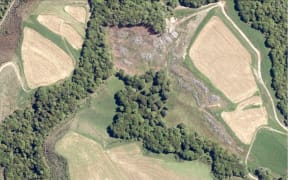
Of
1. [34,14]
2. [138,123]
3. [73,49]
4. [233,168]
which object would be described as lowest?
[233,168]

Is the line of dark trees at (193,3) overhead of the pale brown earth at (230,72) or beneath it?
overhead

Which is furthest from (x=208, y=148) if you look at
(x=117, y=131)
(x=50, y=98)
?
(x=50, y=98)

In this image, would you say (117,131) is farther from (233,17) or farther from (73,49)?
(233,17)

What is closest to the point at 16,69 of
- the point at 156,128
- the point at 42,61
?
the point at 42,61

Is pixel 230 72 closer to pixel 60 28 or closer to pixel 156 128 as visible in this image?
pixel 156 128

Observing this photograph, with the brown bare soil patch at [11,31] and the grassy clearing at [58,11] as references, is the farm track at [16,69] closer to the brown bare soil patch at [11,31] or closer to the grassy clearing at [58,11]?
the brown bare soil patch at [11,31]

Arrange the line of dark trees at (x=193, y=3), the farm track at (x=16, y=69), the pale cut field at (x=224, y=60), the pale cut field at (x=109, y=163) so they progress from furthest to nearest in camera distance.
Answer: the line of dark trees at (x=193, y=3)
the pale cut field at (x=224, y=60)
the farm track at (x=16, y=69)
the pale cut field at (x=109, y=163)

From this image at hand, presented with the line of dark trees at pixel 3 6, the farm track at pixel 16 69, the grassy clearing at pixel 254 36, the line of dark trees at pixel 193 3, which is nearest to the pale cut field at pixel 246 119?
the grassy clearing at pixel 254 36
